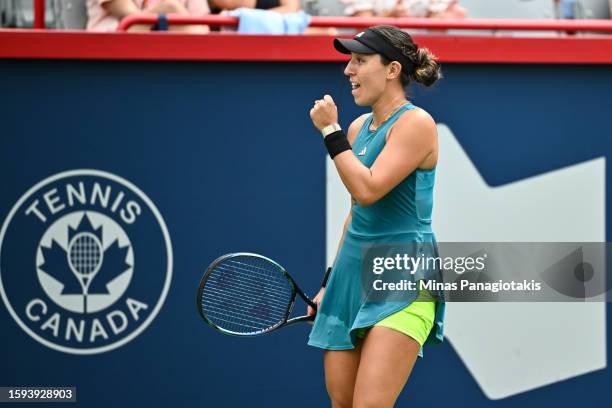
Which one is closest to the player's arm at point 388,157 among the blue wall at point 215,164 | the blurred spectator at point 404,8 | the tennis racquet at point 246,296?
the tennis racquet at point 246,296

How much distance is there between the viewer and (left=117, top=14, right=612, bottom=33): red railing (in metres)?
4.88

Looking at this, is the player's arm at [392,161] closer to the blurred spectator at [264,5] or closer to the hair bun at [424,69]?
the hair bun at [424,69]

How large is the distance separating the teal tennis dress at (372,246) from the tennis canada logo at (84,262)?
3.97 feet

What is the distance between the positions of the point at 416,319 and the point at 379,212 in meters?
0.37

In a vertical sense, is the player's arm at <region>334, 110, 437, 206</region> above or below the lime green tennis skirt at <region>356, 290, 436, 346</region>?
above

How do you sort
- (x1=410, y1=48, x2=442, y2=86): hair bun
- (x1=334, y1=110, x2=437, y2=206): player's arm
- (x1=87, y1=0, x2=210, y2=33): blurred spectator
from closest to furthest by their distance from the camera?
(x1=334, y1=110, x2=437, y2=206): player's arm
(x1=410, y1=48, x2=442, y2=86): hair bun
(x1=87, y1=0, x2=210, y2=33): blurred spectator

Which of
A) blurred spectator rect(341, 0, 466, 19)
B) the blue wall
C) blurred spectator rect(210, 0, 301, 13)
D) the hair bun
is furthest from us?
blurred spectator rect(341, 0, 466, 19)

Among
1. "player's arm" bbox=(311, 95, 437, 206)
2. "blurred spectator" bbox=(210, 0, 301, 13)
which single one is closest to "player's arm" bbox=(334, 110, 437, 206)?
"player's arm" bbox=(311, 95, 437, 206)

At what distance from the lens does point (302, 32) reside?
16.9 ft

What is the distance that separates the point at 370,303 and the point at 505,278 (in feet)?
4.66

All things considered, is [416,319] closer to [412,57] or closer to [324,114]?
[324,114]

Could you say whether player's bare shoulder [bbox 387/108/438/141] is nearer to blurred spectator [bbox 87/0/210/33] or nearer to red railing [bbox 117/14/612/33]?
red railing [bbox 117/14/612/33]

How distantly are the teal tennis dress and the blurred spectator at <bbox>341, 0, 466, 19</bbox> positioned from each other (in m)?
1.80

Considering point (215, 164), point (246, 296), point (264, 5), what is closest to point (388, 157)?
point (246, 296)
